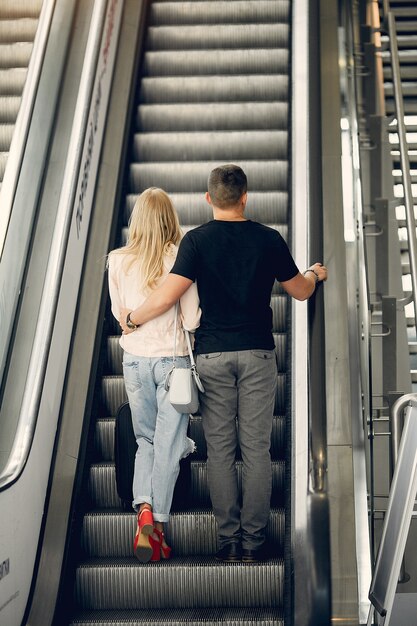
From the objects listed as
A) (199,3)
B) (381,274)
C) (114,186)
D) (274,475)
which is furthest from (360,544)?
(199,3)

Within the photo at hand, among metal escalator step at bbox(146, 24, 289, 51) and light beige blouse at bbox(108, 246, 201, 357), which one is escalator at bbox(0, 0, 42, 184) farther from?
light beige blouse at bbox(108, 246, 201, 357)

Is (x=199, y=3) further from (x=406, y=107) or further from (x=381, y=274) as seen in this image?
(x=381, y=274)

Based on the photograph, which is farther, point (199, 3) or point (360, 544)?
point (199, 3)

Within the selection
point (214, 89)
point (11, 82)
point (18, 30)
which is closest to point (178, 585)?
point (11, 82)

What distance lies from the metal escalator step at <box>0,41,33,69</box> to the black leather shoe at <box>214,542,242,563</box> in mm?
3572

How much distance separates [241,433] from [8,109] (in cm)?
288

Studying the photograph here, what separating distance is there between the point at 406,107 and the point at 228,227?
12.4 feet

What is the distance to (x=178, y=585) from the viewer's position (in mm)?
3633

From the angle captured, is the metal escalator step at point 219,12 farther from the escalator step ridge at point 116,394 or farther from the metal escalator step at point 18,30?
the escalator step ridge at point 116,394

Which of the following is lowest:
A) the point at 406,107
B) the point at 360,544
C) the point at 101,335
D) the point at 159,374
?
the point at 360,544

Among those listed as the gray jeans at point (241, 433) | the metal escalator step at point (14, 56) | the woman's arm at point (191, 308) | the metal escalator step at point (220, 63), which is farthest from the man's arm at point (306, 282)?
the metal escalator step at point (220, 63)

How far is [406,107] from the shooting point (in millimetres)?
6941

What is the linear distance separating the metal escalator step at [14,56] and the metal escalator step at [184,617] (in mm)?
3643

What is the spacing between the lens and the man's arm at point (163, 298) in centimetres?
361
